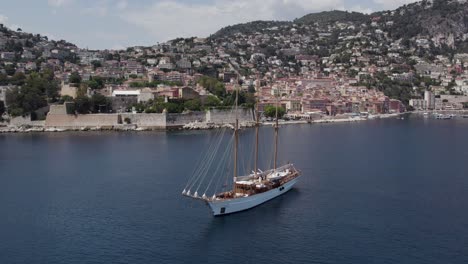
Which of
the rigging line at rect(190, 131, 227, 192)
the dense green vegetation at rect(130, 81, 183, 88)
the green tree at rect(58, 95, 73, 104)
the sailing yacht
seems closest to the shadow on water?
the sailing yacht

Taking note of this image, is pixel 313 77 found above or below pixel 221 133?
above

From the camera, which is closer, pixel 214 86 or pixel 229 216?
pixel 229 216

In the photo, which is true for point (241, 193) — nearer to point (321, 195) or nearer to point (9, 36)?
point (321, 195)

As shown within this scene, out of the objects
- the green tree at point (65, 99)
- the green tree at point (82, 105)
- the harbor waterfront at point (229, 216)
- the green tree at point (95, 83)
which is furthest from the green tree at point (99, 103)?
the harbor waterfront at point (229, 216)

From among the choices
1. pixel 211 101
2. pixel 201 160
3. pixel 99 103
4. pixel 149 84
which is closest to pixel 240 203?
pixel 201 160

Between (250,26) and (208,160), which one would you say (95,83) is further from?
(250,26)

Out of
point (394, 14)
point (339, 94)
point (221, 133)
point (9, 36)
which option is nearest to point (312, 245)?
point (221, 133)
